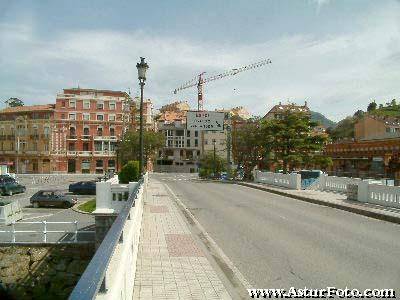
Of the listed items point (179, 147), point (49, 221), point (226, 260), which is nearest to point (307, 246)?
point (226, 260)

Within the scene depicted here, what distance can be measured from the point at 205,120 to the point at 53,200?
1704cm

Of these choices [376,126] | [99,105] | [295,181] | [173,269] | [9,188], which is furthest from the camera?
[99,105]

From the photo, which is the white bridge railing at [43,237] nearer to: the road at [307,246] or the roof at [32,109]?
the road at [307,246]

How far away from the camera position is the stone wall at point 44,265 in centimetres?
2225

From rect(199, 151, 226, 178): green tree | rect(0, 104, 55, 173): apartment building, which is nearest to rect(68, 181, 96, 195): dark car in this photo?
rect(199, 151, 226, 178): green tree

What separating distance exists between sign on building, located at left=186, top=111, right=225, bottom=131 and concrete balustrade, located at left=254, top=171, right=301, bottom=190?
6292mm

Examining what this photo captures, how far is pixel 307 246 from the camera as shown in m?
11.2

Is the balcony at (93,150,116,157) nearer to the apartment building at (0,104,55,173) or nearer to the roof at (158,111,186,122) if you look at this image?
the apartment building at (0,104,55,173)

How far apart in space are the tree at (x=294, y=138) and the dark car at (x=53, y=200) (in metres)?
22.2

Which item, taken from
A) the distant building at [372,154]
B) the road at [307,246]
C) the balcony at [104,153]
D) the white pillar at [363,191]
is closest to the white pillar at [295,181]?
the distant building at [372,154]

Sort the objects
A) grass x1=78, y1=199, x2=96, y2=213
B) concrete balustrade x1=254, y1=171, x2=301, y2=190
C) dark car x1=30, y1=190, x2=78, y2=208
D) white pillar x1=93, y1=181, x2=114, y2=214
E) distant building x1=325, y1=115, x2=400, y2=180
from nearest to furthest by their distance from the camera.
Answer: white pillar x1=93, y1=181, x2=114, y2=214 → concrete balustrade x1=254, y1=171, x2=301, y2=190 → grass x1=78, y1=199, x2=96, y2=213 → dark car x1=30, y1=190, x2=78, y2=208 → distant building x1=325, y1=115, x2=400, y2=180

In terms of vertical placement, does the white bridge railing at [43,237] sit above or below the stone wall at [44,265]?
above

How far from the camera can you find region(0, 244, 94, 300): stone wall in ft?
73.0

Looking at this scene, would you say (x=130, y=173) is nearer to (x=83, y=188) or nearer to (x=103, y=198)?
(x=103, y=198)
